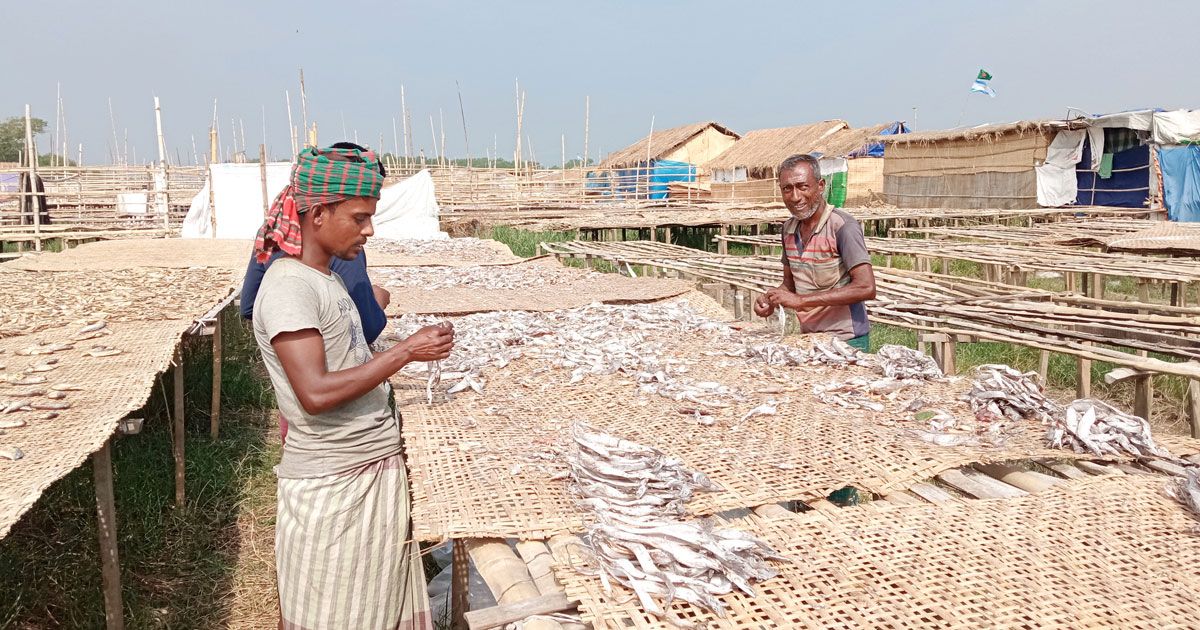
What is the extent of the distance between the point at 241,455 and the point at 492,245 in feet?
25.2

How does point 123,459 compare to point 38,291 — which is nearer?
point 123,459

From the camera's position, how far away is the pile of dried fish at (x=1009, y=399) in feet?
9.27

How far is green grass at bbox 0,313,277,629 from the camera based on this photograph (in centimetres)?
393

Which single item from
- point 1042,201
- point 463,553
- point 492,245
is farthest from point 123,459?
point 1042,201

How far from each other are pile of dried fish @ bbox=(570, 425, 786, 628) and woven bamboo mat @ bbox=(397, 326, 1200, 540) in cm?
9

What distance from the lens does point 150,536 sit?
4.64m

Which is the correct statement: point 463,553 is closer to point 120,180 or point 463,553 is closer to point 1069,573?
point 1069,573

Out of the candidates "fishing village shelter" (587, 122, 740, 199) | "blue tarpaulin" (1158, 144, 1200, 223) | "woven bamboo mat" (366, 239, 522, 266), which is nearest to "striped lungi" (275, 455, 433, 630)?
"woven bamboo mat" (366, 239, 522, 266)

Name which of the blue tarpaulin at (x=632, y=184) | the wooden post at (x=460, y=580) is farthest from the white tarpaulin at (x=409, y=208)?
the wooden post at (x=460, y=580)

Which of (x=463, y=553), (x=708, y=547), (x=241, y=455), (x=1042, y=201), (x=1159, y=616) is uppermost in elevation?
(x=1042, y=201)

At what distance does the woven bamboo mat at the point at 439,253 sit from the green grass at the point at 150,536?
403 centimetres

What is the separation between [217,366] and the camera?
6.07 meters


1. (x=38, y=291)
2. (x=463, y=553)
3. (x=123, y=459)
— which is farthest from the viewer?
(x=38, y=291)

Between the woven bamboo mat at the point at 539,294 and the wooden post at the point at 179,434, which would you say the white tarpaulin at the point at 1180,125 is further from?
the wooden post at the point at 179,434
